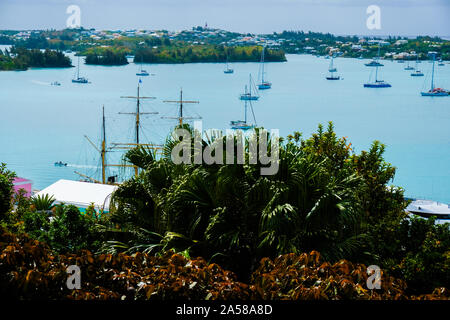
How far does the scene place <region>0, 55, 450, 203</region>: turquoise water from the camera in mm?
38906

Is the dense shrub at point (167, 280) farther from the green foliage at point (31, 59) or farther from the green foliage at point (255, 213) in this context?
the green foliage at point (31, 59)

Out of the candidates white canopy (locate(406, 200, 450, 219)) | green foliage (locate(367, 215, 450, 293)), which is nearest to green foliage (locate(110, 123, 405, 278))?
green foliage (locate(367, 215, 450, 293))

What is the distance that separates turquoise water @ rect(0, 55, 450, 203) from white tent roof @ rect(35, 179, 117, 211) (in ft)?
60.1

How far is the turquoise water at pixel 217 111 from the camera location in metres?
38.9

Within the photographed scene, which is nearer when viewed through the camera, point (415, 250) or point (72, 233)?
point (415, 250)

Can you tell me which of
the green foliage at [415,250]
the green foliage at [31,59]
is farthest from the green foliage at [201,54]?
the green foliage at [415,250]

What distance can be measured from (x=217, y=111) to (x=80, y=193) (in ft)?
132

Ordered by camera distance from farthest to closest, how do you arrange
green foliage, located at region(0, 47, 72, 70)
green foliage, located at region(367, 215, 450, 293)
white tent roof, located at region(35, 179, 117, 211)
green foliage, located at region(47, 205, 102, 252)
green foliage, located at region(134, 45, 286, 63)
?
green foliage, located at region(134, 45, 286, 63)
green foliage, located at region(0, 47, 72, 70)
white tent roof, located at region(35, 179, 117, 211)
green foliage, located at region(47, 205, 102, 252)
green foliage, located at region(367, 215, 450, 293)

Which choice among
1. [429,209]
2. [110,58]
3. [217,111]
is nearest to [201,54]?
[110,58]

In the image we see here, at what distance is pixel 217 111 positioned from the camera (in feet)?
182

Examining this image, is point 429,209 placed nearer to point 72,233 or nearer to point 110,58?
point 72,233

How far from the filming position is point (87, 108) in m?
58.2

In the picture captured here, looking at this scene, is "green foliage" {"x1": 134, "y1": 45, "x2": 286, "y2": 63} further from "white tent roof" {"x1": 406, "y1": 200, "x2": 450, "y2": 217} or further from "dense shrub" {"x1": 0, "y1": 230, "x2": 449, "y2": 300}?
"dense shrub" {"x1": 0, "y1": 230, "x2": 449, "y2": 300}

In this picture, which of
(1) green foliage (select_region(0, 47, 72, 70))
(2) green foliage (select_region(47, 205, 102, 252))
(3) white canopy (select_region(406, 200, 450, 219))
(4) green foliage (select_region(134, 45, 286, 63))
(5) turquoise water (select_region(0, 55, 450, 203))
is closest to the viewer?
(2) green foliage (select_region(47, 205, 102, 252))
